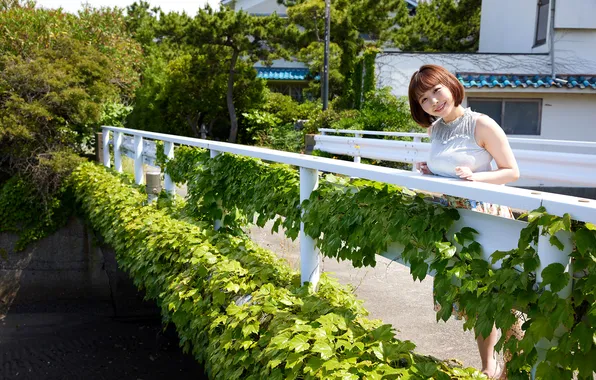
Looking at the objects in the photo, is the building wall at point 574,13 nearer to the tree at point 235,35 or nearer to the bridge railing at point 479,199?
the tree at point 235,35

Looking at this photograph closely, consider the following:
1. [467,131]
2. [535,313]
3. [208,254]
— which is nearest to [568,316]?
[535,313]

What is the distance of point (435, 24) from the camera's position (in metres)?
28.4

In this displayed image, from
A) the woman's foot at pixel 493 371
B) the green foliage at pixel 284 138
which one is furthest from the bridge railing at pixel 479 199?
the green foliage at pixel 284 138

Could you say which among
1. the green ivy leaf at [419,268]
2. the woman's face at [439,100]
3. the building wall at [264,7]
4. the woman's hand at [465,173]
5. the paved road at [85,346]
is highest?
the building wall at [264,7]

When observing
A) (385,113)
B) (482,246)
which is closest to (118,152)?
(385,113)

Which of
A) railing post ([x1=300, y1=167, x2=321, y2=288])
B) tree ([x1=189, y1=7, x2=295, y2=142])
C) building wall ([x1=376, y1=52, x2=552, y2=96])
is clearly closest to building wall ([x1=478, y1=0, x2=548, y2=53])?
building wall ([x1=376, y1=52, x2=552, y2=96])

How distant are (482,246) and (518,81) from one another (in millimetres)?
14566

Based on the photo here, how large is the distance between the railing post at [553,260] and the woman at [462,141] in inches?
32.2

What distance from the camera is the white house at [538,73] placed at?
53.3 feet

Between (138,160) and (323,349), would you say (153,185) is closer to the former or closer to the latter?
(138,160)

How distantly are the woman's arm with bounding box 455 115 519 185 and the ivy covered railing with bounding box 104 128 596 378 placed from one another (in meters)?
0.32

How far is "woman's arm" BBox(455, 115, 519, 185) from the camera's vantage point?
310cm

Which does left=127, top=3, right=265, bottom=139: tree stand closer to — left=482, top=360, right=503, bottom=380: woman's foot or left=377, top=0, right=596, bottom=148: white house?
left=377, top=0, right=596, bottom=148: white house

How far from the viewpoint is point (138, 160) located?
9398 mm
